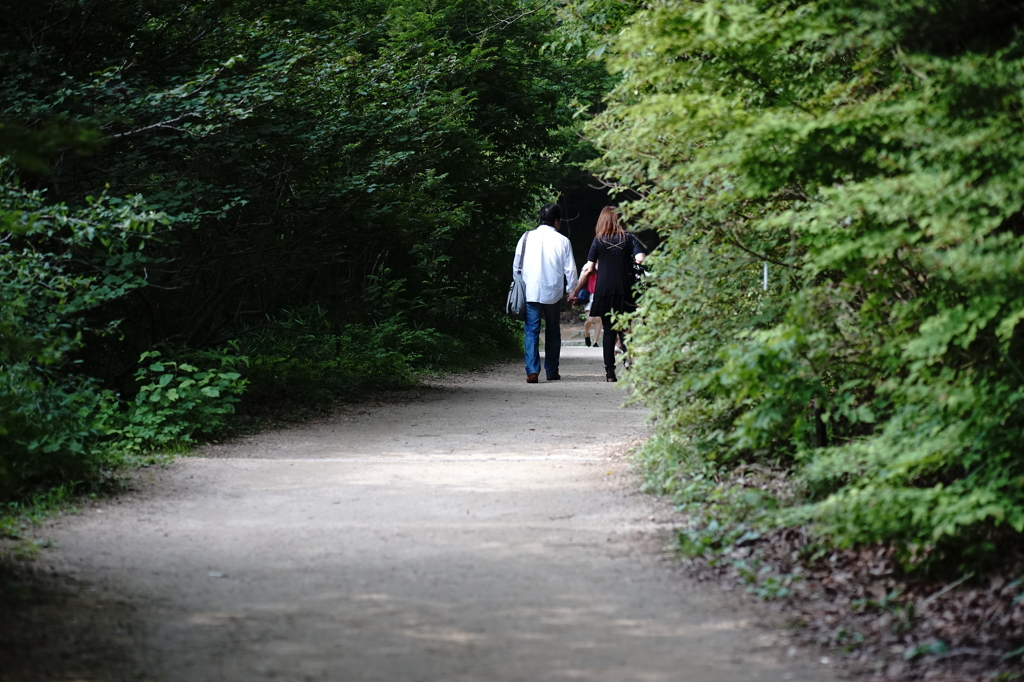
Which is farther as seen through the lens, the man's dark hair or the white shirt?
the man's dark hair

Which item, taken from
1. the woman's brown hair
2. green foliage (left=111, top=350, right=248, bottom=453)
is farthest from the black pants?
green foliage (left=111, top=350, right=248, bottom=453)

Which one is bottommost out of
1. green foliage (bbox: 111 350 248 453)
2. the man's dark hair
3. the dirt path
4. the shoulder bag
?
the dirt path

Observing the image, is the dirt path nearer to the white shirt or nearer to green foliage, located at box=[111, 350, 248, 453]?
green foliage, located at box=[111, 350, 248, 453]

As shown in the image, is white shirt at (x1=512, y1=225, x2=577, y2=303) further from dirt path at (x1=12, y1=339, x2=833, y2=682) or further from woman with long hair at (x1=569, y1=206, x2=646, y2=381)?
dirt path at (x1=12, y1=339, x2=833, y2=682)

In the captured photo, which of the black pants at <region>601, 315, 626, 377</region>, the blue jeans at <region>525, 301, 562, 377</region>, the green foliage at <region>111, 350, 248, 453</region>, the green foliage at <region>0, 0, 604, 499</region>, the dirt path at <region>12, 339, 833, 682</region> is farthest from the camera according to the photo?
the black pants at <region>601, 315, 626, 377</region>

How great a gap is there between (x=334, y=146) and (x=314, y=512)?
6.21 m

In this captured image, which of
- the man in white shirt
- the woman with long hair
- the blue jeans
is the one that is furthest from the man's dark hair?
the blue jeans

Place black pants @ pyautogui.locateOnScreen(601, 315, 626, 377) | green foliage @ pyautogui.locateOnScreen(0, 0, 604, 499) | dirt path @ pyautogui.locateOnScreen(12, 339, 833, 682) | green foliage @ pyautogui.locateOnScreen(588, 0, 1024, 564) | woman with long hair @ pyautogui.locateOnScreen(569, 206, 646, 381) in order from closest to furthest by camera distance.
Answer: dirt path @ pyautogui.locateOnScreen(12, 339, 833, 682), green foliage @ pyautogui.locateOnScreen(588, 0, 1024, 564), green foliage @ pyautogui.locateOnScreen(0, 0, 604, 499), woman with long hair @ pyautogui.locateOnScreen(569, 206, 646, 381), black pants @ pyautogui.locateOnScreen(601, 315, 626, 377)

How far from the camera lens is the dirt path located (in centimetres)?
450

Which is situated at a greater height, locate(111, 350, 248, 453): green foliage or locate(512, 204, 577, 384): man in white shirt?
locate(512, 204, 577, 384): man in white shirt

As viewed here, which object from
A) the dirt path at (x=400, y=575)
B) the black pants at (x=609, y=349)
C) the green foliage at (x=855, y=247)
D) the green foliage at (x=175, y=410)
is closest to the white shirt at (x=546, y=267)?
the black pants at (x=609, y=349)

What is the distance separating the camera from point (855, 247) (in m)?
5.47

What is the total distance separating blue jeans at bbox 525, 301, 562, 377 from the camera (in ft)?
51.3

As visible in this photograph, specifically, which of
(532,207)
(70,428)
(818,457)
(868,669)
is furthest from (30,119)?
(532,207)
